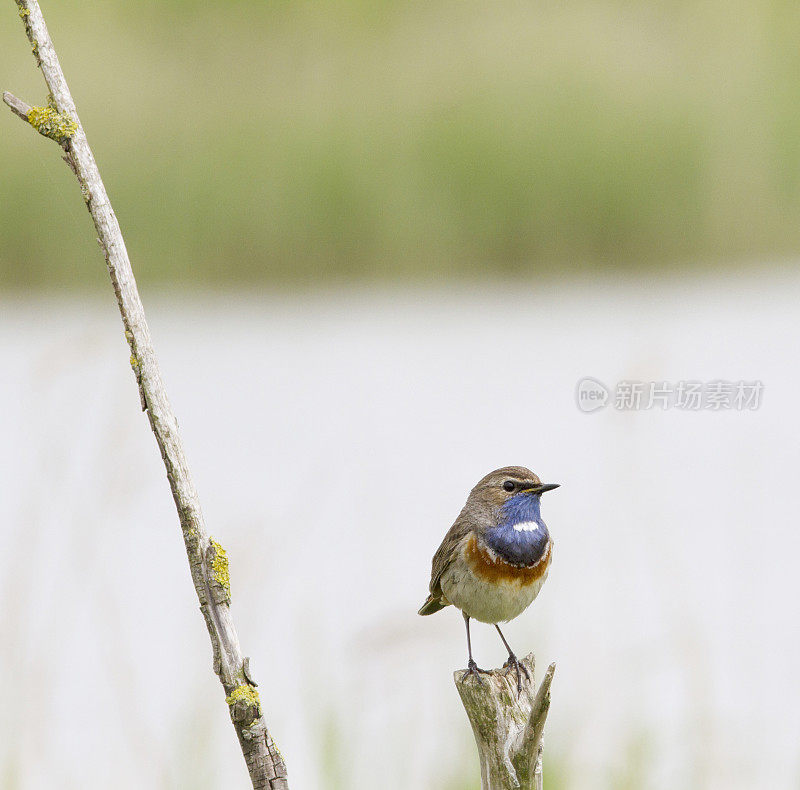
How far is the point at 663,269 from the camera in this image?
8188 millimetres

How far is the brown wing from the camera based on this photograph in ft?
7.16

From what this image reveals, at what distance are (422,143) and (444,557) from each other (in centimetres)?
619

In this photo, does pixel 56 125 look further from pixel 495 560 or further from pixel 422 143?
pixel 422 143

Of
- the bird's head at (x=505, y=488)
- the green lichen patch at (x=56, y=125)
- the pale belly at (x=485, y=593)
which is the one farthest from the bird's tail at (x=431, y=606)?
the green lichen patch at (x=56, y=125)

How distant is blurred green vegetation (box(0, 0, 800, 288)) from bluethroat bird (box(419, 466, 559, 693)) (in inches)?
235

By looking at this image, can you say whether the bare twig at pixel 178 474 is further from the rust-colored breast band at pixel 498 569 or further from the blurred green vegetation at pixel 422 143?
the blurred green vegetation at pixel 422 143

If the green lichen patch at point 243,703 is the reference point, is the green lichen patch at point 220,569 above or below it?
above

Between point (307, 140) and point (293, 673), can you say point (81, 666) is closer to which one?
point (293, 673)

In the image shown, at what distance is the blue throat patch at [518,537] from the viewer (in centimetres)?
217

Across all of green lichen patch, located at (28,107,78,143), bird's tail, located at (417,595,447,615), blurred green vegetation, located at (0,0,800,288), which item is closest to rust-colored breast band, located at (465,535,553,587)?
bird's tail, located at (417,595,447,615)

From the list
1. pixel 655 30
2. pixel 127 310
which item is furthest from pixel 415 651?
pixel 655 30

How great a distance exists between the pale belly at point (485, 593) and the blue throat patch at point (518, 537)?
40 mm
